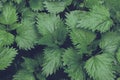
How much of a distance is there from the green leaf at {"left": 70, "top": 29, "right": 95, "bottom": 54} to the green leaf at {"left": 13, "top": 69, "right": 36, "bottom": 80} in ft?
1.76

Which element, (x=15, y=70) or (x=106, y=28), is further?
(x=15, y=70)

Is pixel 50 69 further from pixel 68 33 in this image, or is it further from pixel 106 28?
pixel 106 28

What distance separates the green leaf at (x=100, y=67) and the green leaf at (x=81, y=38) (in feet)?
0.45

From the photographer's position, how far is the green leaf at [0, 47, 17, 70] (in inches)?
109

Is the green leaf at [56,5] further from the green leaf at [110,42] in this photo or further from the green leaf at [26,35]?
the green leaf at [110,42]

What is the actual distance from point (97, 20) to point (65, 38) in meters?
0.36

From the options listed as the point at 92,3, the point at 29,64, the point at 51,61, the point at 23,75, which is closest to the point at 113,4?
the point at 92,3

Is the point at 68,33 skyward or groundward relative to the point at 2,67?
skyward

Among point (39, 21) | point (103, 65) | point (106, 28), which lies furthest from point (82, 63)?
point (39, 21)

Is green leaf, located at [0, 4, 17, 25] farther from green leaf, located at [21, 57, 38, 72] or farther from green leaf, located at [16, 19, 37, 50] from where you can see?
green leaf, located at [21, 57, 38, 72]

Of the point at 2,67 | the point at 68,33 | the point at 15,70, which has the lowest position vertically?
the point at 15,70

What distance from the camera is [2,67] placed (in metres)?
2.78

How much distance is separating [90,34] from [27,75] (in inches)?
28.6

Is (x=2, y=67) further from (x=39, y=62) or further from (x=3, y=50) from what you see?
(x=39, y=62)
